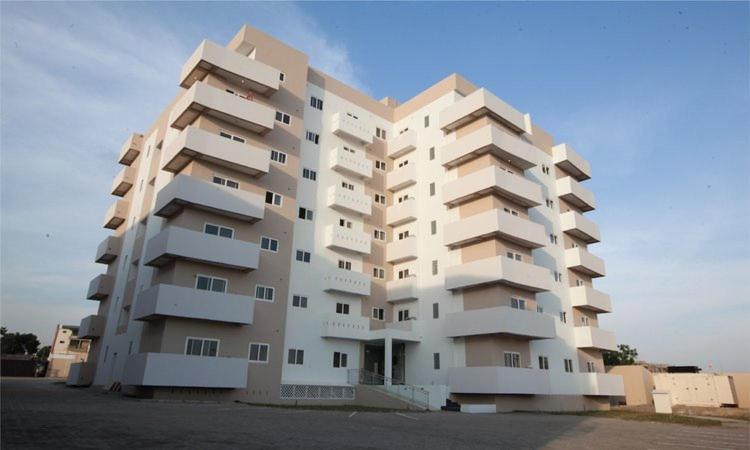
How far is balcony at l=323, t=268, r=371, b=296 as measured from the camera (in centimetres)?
3956

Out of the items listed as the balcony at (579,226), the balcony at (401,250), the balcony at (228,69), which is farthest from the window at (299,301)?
the balcony at (579,226)

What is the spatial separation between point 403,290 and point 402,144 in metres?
14.7

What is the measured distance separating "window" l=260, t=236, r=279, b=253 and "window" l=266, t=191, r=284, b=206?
2.92 m

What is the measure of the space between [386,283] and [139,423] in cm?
2980

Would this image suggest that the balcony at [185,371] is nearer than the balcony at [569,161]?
Yes

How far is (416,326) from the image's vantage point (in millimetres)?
41438

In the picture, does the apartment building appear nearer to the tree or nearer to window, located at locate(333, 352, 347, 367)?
window, located at locate(333, 352, 347, 367)

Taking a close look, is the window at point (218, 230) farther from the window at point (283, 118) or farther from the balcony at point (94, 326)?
the balcony at point (94, 326)

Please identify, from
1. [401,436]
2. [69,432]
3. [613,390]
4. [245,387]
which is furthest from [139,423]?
[613,390]

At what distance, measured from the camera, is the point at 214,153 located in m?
34.1

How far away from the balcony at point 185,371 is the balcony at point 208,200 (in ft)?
32.5

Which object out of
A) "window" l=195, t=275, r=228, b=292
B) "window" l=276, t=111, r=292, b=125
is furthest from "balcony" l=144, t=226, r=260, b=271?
"window" l=276, t=111, r=292, b=125

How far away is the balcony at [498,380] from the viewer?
3478 centimetres

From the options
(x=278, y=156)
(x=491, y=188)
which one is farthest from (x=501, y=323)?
(x=278, y=156)
